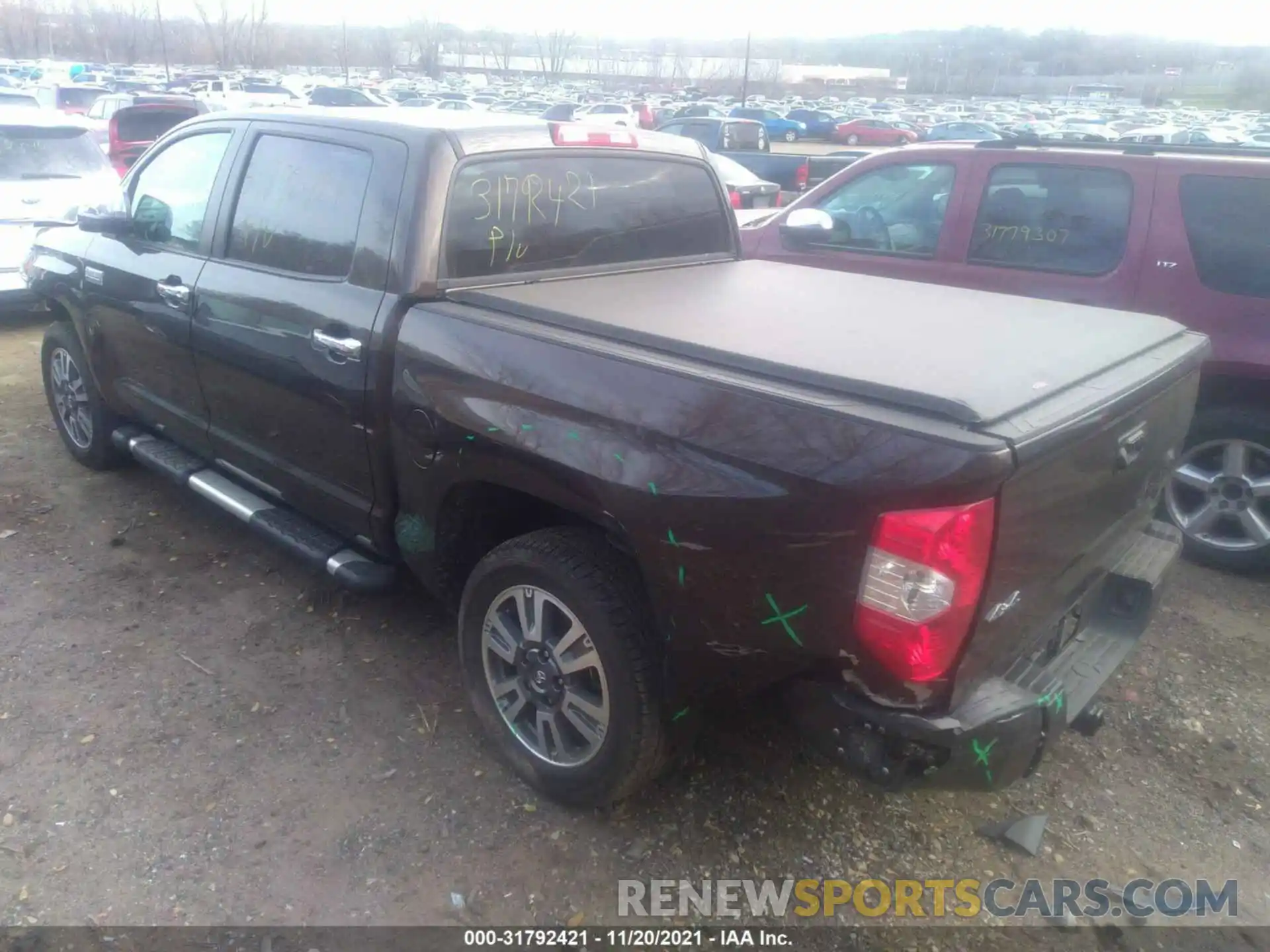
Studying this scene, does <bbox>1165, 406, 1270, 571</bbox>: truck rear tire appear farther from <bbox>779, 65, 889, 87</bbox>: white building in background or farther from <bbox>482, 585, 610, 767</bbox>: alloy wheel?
<bbox>779, 65, 889, 87</bbox>: white building in background

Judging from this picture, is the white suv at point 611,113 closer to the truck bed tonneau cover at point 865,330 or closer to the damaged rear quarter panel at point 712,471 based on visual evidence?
the truck bed tonneau cover at point 865,330

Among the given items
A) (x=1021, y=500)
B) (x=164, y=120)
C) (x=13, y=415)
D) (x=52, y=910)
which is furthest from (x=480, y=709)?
(x=164, y=120)

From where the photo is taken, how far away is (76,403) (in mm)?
5066

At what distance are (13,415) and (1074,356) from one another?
6071mm

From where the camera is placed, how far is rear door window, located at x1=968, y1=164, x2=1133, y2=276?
4.58 meters

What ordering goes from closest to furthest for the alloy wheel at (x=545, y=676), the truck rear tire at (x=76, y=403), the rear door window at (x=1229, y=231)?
the alloy wheel at (x=545, y=676) → the rear door window at (x=1229, y=231) → the truck rear tire at (x=76, y=403)

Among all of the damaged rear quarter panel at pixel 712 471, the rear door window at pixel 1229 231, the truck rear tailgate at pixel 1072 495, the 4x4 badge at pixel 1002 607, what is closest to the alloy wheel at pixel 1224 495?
the rear door window at pixel 1229 231

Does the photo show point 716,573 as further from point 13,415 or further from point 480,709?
point 13,415

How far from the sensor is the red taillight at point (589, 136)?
3.53m

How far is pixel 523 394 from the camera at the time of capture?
2600 mm

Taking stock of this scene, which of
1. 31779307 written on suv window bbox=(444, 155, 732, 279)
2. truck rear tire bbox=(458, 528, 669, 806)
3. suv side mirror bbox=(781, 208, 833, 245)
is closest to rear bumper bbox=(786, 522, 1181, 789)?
truck rear tire bbox=(458, 528, 669, 806)

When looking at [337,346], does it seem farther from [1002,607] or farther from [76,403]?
[76,403]

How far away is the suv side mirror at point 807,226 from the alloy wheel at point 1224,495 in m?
2.15

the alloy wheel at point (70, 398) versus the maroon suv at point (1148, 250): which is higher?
the maroon suv at point (1148, 250)
